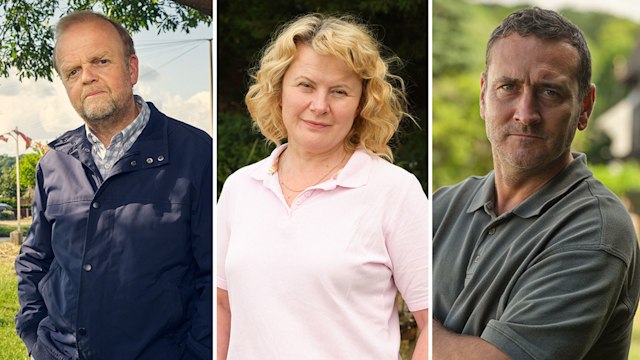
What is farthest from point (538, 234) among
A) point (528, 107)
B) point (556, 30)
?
point (556, 30)

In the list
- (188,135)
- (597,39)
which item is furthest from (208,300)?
(597,39)

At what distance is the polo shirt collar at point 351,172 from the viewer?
113 inches

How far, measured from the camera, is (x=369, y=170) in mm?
2891

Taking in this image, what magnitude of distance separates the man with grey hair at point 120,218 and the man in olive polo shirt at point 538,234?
3.14ft

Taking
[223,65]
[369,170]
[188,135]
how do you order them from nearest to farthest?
[369,170], [188,135], [223,65]

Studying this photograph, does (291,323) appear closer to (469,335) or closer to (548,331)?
(469,335)

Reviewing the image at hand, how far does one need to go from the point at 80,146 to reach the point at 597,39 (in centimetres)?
189

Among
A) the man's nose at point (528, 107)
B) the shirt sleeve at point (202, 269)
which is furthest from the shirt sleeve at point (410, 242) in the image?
the shirt sleeve at point (202, 269)

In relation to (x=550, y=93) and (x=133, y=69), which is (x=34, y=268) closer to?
(x=133, y=69)

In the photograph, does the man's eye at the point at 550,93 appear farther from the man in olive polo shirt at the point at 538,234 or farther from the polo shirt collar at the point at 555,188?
the polo shirt collar at the point at 555,188

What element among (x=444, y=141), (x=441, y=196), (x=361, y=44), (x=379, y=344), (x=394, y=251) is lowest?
(x=379, y=344)

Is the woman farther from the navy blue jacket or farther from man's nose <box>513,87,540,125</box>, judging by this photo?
man's nose <box>513,87,540,125</box>

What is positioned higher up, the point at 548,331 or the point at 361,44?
the point at 361,44

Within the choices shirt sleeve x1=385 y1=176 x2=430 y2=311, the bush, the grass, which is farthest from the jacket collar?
shirt sleeve x1=385 y1=176 x2=430 y2=311
